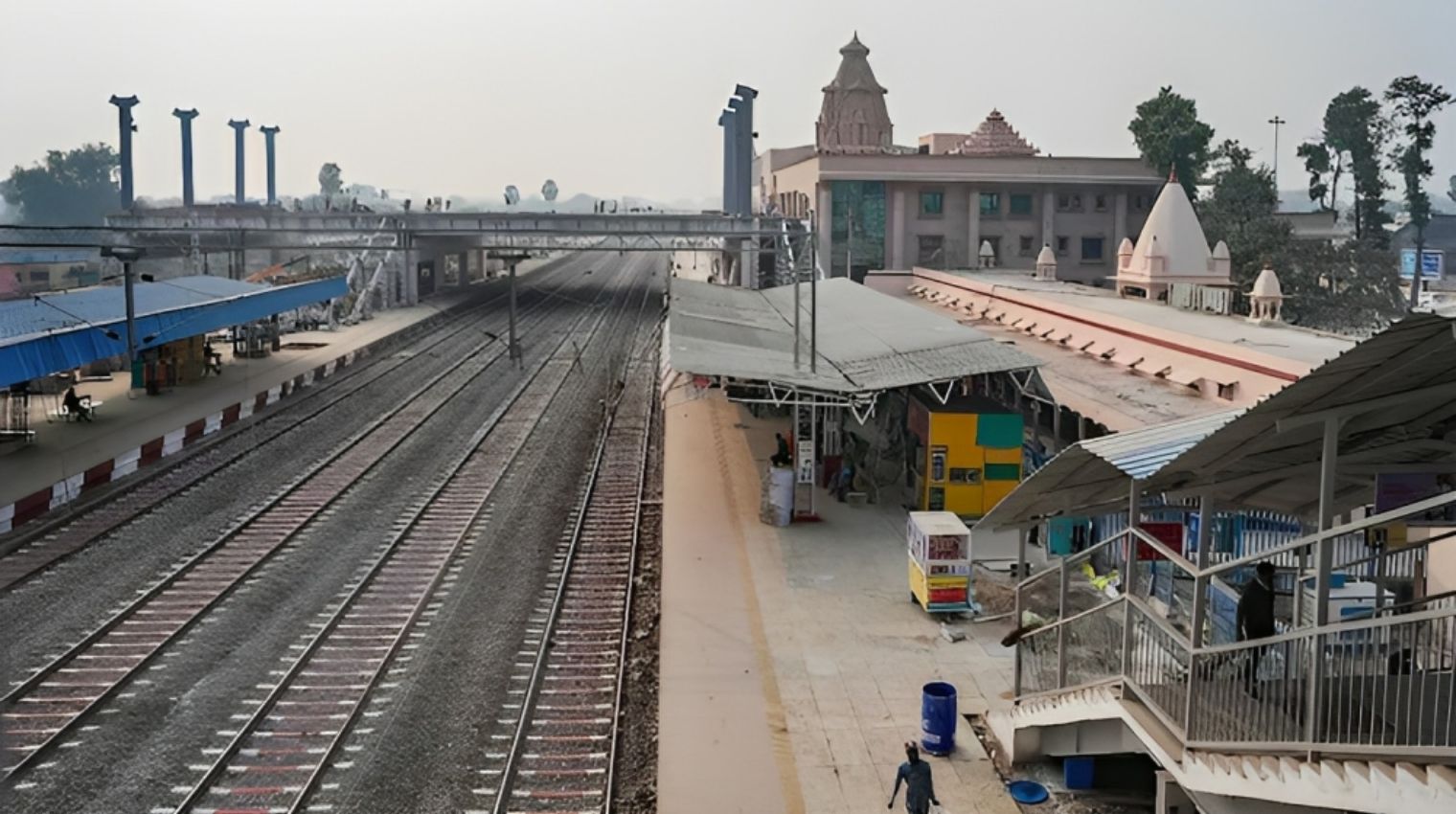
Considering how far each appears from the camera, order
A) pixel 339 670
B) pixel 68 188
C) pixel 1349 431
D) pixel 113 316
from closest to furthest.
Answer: pixel 1349 431 → pixel 339 670 → pixel 113 316 → pixel 68 188

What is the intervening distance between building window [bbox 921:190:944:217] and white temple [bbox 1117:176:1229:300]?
922 inches

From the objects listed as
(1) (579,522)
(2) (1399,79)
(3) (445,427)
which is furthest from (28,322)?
(2) (1399,79)

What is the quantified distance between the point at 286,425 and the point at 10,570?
49.1ft

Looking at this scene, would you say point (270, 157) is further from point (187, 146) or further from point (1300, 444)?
point (1300, 444)

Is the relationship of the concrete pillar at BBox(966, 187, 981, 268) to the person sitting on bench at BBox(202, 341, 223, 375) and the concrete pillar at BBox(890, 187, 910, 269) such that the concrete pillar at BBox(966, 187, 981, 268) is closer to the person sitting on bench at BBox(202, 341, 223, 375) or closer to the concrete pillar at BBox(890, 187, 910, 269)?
the concrete pillar at BBox(890, 187, 910, 269)

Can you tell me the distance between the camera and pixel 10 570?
778 inches

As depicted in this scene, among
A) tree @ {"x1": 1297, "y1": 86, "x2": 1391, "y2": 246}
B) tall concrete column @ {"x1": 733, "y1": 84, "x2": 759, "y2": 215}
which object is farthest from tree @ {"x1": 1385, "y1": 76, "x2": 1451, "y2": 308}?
tall concrete column @ {"x1": 733, "y1": 84, "x2": 759, "y2": 215}

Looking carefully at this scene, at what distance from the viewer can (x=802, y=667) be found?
52.2ft

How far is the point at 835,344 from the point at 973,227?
3755 centimetres

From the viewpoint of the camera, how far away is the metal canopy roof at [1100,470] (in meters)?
9.37

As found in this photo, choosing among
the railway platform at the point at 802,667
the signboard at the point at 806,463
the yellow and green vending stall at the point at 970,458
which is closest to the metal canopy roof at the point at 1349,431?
the railway platform at the point at 802,667

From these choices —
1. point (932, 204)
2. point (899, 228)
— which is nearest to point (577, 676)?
point (899, 228)

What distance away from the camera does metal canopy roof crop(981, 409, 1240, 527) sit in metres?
9.37

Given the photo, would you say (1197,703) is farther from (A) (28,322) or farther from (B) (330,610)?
(A) (28,322)
